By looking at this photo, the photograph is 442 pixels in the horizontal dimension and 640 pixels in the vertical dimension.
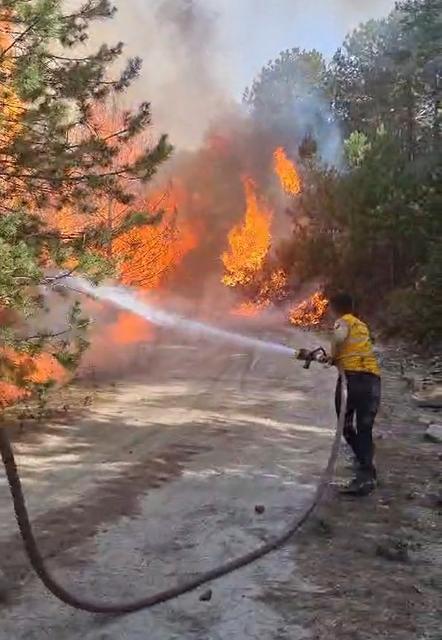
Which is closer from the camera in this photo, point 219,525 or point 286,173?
point 219,525

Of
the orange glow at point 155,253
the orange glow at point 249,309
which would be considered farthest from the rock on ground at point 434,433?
the orange glow at point 249,309

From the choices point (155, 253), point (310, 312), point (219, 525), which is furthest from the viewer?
point (310, 312)

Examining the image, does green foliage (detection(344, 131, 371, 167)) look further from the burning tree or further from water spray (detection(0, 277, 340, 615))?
water spray (detection(0, 277, 340, 615))

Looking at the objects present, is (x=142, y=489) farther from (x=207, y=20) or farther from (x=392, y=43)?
(x=207, y=20)

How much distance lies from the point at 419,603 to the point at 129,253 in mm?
5573

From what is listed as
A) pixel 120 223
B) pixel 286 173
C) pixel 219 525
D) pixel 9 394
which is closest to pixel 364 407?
pixel 219 525

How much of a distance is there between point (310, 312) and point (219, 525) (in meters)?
21.5

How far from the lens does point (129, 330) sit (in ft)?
62.3

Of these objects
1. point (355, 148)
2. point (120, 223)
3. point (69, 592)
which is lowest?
point (69, 592)

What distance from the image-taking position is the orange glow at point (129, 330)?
17334 millimetres

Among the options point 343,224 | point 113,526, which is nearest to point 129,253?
point 113,526

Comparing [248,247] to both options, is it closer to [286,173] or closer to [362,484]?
[286,173]

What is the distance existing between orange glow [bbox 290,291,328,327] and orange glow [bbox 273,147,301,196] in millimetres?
8515

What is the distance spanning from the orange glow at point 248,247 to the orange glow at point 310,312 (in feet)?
19.4
